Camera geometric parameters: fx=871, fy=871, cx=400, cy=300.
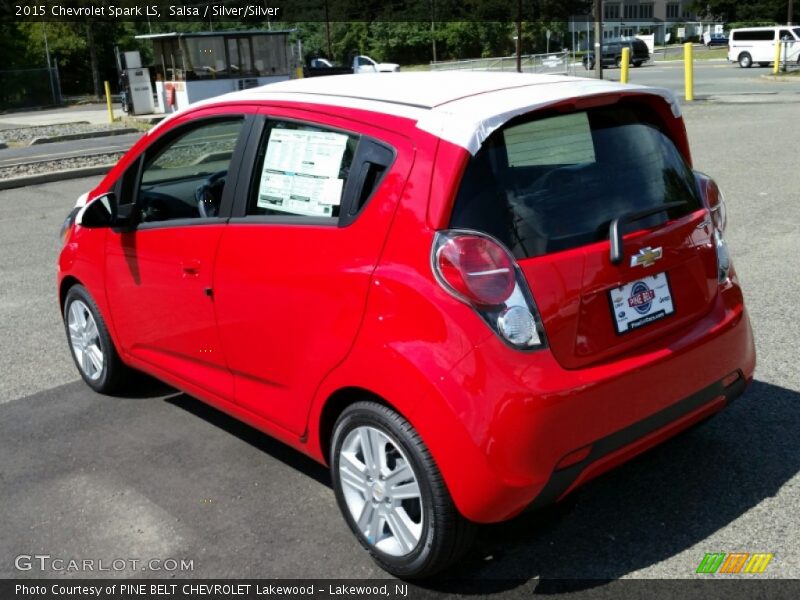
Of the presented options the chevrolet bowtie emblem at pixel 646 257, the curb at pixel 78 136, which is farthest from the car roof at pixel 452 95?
the curb at pixel 78 136

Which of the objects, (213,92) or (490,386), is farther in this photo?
(213,92)

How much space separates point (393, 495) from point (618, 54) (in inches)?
2014

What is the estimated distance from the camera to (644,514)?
3369 mm

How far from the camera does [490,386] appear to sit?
266cm

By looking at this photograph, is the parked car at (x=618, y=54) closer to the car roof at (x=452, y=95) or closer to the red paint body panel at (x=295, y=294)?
the car roof at (x=452, y=95)

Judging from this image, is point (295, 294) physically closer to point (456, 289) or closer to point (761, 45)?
point (456, 289)

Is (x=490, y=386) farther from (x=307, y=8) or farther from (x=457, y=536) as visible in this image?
(x=307, y=8)

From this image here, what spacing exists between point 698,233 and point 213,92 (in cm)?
2667

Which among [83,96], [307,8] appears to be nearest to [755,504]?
[83,96]

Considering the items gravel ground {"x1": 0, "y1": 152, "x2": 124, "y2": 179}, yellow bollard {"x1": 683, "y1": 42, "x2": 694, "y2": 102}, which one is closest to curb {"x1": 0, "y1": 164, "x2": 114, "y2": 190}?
gravel ground {"x1": 0, "y1": 152, "x2": 124, "y2": 179}

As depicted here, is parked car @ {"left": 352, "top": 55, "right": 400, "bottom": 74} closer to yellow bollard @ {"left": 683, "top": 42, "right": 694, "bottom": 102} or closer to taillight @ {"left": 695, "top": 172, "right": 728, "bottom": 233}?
yellow bollard @ {"left": 683, "top": 42, "right": 694, "bottom": 102}

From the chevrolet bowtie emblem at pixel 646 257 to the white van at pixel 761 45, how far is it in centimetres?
4384

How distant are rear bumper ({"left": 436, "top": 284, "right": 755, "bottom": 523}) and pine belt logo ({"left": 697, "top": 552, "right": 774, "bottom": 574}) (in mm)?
468

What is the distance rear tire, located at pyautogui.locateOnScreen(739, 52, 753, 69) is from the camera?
1773 inches
